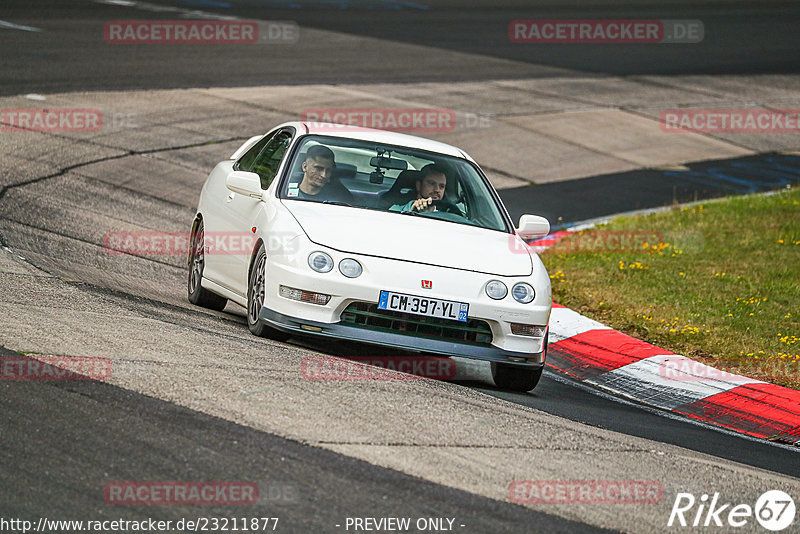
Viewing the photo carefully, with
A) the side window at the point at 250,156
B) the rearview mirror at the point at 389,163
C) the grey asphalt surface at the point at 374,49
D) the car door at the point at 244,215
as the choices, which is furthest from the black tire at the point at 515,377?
the grey asphalt surface at the point at 374,49

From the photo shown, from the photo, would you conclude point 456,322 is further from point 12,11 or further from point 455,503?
point 12,11

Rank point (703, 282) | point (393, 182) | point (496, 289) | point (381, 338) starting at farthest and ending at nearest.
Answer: point (703, 282) → point (393, 182) → point (496, 289) → point (381, 338)

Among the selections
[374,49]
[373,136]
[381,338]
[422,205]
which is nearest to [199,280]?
[373,136]

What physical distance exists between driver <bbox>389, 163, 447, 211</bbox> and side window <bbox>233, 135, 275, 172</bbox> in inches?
60.4

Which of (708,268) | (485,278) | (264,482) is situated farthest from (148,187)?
(264,482)

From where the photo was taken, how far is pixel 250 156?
32.2 ft

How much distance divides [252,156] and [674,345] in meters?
3.77

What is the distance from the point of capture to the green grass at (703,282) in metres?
9.84

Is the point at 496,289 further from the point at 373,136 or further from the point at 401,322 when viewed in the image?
the point at 373,136

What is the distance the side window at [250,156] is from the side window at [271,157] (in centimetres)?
11

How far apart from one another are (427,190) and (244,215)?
4.37 feet

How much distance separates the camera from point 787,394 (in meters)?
8.59

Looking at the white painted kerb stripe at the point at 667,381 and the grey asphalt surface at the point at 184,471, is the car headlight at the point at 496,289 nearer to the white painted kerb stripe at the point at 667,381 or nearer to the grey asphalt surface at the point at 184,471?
the white painted kerb stripe at the point at 667,381

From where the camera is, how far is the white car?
7496 millimetres
